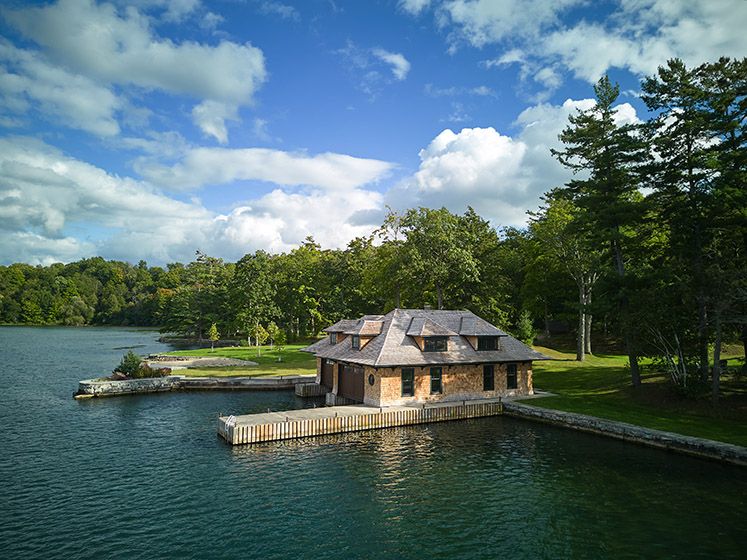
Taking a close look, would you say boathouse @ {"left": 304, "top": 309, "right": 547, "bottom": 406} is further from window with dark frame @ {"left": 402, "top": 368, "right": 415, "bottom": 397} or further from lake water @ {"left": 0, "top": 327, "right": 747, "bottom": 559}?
lake water @ {"left": 0, "top": 327, "right": 747, "bottom": 559}

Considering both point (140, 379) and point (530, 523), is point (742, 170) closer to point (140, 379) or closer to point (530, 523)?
point (530, 523)

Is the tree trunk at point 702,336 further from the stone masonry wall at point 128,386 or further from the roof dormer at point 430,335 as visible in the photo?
the stone masonry wall at point 128,386

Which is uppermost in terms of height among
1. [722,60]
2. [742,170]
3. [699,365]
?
[722,60]

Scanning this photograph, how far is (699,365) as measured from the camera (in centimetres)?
3188

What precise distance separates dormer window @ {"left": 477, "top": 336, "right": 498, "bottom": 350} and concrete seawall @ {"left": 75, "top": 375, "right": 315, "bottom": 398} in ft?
51.7

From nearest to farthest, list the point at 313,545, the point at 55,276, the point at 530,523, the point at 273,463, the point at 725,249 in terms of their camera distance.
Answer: the point at 313,545 < the point at 530,523 < the point at 273,463 < the point at 725,249 < the point at 55,276

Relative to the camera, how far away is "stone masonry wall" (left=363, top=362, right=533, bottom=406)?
30.5 metres

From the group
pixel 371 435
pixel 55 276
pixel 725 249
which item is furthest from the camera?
pixel 55 276

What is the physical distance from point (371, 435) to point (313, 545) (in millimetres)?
12486

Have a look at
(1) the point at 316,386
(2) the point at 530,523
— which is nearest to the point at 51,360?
(1) the point at 316,386

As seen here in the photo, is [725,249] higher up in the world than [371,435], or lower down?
higher up

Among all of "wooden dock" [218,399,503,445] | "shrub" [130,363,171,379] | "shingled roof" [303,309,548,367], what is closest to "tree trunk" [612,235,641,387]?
"shingled roof" [303,309,548,367]

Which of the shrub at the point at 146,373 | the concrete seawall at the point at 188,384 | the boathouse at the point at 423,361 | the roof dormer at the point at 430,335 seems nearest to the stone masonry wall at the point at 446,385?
the boathouse at the point at 423,361

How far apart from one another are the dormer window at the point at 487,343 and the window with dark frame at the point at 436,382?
4.00 meters
